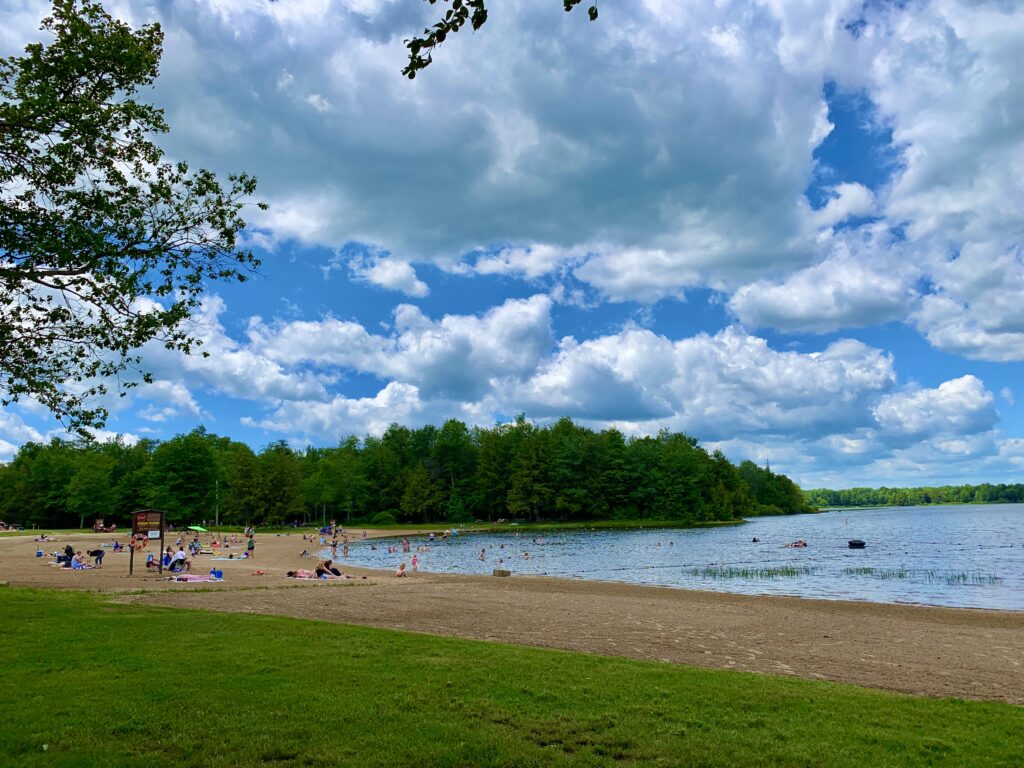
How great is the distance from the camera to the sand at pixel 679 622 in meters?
13.4

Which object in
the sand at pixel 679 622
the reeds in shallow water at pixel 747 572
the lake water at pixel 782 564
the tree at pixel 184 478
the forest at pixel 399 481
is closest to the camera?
the sand at pixel 679 622

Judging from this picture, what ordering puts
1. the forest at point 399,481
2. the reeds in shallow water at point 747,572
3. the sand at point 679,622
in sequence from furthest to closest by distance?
the forest at point 399,481 → the reeds in shallow water at point 747,572 → the sand at point 679,622

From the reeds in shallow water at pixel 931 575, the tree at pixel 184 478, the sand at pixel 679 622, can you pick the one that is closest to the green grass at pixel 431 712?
the sand at pixel 679 622

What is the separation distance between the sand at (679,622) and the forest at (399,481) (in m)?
80.6

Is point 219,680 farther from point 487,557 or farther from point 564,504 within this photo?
point 564,504

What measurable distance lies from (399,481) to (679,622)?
371 feet

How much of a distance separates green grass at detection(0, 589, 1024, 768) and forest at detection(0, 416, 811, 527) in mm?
101466

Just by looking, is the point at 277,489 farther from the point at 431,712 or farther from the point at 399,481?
the point at 431,712

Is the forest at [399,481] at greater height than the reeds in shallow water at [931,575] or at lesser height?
greater

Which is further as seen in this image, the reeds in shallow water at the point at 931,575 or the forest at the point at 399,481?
the forest at the point at 399,481

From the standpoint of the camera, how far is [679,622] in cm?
1956

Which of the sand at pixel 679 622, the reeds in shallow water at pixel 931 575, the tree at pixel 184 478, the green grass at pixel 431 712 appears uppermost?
the tree at pixel 184 478

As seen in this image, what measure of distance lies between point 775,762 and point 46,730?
280 inches

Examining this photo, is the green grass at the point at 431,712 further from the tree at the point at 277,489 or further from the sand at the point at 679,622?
the tree at the point at 277,489
